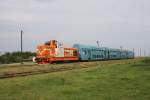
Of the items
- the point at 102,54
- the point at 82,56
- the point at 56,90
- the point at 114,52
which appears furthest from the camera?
the point at 114,52

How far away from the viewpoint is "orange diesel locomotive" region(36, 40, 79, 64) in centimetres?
3844

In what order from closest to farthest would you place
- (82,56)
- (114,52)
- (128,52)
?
(82,56) < (114,52) < (128,52)

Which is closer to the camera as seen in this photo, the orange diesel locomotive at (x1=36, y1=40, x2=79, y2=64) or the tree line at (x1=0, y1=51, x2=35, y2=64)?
the orange diesel locomotive at (x1=36, y1=40, x2=79, y2=64)

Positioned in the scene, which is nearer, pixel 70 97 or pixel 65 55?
pixel 70 97

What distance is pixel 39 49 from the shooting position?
39844mm

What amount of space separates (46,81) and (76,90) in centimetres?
394

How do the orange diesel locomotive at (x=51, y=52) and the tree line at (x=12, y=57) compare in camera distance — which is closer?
the orange diesel locomotive at (x=51, y=52)

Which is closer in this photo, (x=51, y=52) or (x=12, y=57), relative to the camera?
(x=51, y=52)

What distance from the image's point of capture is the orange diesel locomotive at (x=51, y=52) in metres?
38.4

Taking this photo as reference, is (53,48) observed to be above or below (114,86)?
above

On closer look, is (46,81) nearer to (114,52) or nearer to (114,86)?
(114,86)

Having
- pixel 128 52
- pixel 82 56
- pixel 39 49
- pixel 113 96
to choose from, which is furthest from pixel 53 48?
pixel 128 52

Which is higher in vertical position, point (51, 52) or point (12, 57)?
point (51, 52)

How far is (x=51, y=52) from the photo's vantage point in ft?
127
